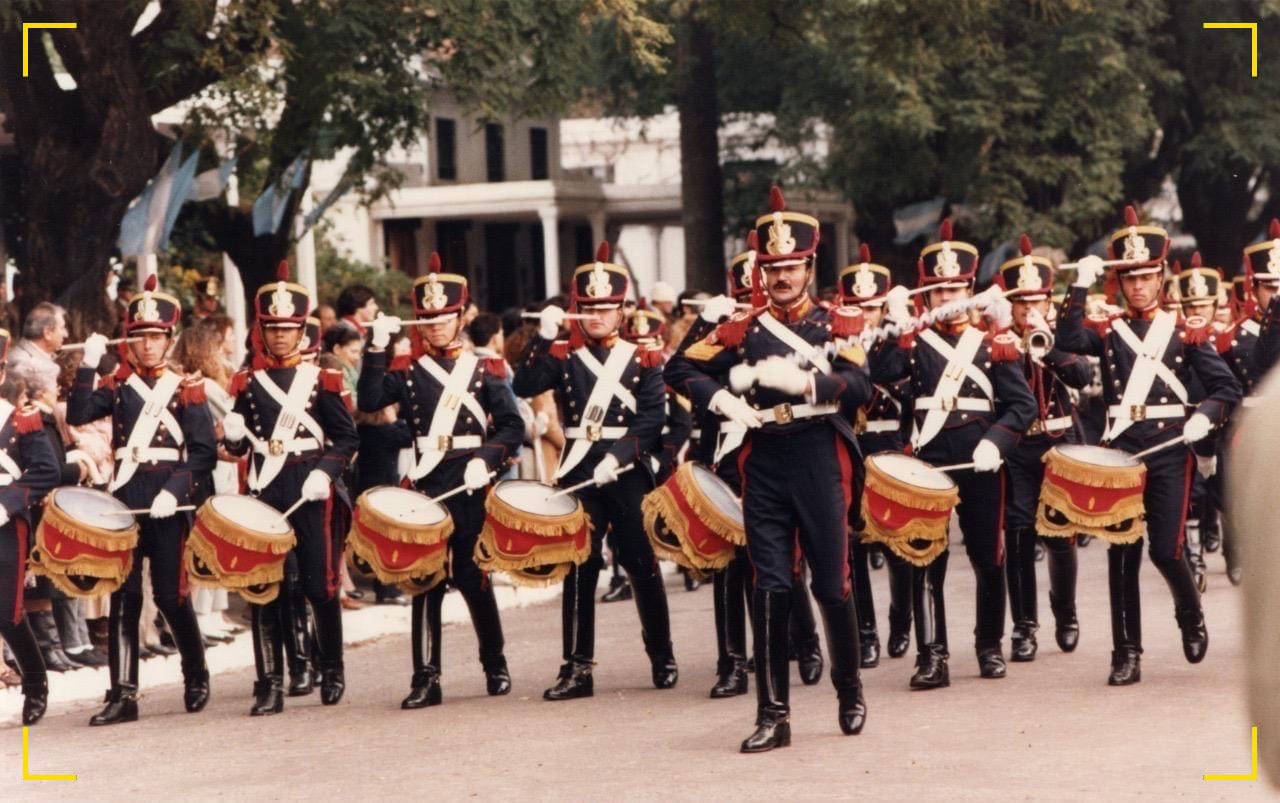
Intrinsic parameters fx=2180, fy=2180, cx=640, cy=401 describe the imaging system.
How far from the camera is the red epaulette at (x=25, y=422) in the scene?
33.8 feet

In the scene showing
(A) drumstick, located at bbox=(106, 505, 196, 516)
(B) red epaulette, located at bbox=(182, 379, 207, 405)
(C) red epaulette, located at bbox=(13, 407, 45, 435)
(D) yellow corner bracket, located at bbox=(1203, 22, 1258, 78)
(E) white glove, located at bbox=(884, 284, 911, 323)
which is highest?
(D) yellow corner bracket, located at bbox=(1203, 22, 1258, 78)

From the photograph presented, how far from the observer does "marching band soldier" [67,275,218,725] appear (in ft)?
34.1

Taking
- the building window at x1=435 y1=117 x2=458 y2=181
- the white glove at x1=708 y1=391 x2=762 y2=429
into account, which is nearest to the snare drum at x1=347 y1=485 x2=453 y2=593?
the white glove at x1=708 y1=391 x2=762 y2=429

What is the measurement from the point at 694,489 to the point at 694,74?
20631 millimetres

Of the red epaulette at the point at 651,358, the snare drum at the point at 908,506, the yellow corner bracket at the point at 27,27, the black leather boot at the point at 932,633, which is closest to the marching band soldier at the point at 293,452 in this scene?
Answer: the red epaulette at the point at 651,358

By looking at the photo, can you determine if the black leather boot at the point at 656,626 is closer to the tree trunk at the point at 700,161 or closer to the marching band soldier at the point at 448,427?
the marching band soldier at the point at 448,427

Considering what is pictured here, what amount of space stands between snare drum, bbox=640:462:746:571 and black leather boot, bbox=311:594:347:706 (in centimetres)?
192

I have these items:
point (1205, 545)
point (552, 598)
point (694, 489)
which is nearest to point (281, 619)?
point (694, 489)

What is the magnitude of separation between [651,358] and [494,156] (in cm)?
3584

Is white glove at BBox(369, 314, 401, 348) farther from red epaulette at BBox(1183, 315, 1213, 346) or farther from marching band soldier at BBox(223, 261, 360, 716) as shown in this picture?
red epaulette at BBox(1183, 315, 1213, 346)

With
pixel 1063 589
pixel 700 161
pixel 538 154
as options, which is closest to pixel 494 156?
pixel 538 154

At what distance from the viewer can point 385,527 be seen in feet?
32.9

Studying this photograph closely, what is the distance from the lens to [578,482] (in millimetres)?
10781

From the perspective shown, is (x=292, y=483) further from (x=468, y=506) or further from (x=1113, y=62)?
(x=1113, y=62)
